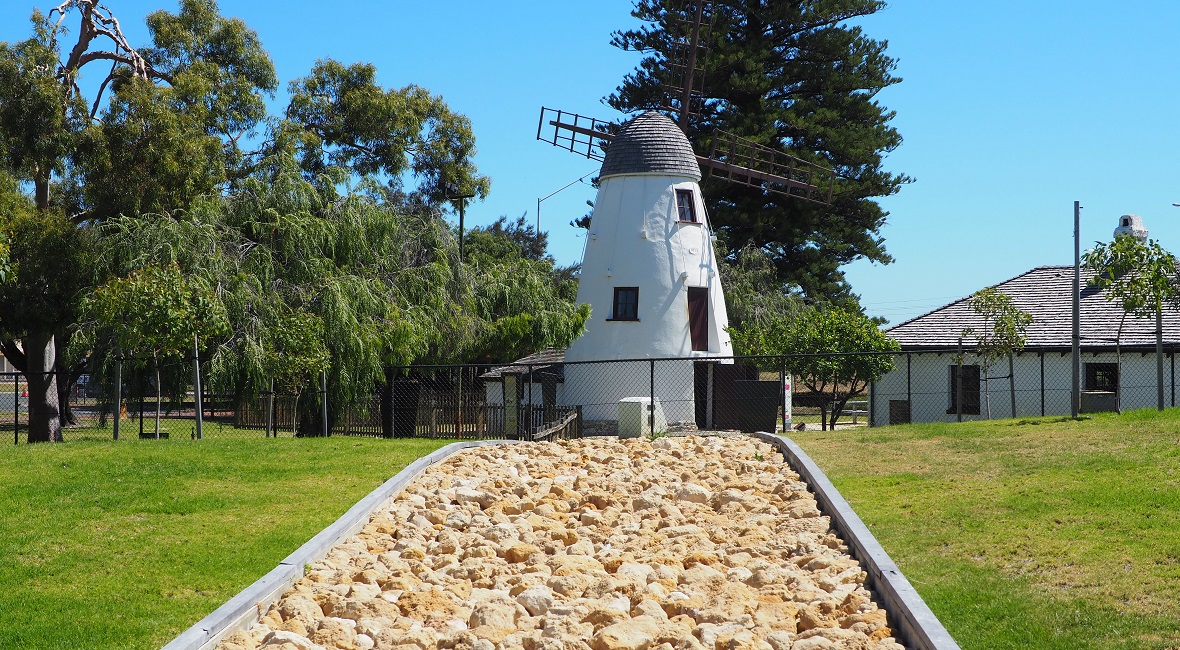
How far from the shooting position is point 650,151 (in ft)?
101

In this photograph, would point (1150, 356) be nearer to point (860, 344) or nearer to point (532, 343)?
point (860, 344)

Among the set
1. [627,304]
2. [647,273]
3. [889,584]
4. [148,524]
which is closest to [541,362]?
[627,304]

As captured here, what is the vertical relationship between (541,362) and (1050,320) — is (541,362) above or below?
below

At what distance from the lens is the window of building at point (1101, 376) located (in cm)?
3394

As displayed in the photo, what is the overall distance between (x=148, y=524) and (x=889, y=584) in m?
7.60

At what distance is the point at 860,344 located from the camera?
33688mm

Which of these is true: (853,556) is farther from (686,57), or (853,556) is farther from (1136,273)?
(686,57)

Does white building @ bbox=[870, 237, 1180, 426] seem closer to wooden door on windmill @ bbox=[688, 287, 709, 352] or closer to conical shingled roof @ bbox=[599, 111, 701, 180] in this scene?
wooden door on windmill @ bbox=[688, 287, 709, 352]

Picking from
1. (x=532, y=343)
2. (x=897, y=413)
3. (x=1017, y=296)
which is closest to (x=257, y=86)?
(x=532, y=343)

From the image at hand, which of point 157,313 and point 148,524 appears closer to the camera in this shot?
point 148,524

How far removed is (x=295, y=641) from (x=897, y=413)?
103 ft

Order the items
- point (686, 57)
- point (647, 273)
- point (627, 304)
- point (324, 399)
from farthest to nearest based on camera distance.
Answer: point (686, 57), point (627, 304), point (647, 273), point (324, 399)

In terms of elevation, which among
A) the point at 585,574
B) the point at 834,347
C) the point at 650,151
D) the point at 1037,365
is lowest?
the point at 585,574

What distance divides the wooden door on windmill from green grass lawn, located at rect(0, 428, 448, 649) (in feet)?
46.9
